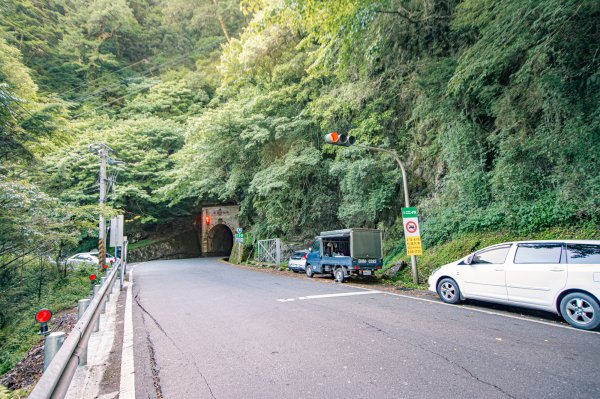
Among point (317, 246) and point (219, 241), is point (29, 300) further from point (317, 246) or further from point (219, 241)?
point (219, 241)

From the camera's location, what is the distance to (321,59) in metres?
13.8

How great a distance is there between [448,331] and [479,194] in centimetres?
781

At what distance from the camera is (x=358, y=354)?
4.42m

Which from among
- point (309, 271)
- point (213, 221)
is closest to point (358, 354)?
point (309, 271)

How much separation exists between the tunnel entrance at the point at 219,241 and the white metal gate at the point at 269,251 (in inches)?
551

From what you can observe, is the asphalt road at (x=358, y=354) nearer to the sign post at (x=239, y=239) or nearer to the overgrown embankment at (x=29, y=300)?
the overgrown embankment at (x=29, y=300)

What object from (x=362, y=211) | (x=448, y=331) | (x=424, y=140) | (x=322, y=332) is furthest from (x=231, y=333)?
(x=424, y=140)

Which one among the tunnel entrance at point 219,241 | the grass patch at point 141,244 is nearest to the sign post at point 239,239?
the tunnel entrance at point 219,241

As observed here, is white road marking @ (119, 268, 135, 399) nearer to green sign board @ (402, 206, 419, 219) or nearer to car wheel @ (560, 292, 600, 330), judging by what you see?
car wheel @ (560, 292, 600, 330)

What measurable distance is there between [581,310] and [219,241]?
37995mm

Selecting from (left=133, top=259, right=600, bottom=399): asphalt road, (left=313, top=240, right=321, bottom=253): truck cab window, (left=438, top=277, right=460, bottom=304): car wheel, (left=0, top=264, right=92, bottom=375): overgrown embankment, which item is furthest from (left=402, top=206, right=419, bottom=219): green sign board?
(left=0, top=264, right=92, bottom=375): overgrown embankment

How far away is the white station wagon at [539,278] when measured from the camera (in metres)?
5.74

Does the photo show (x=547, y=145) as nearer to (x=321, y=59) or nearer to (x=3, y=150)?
(x=321, y=59)

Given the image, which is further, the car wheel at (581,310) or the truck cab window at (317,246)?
the truck cab window at (317,246)
